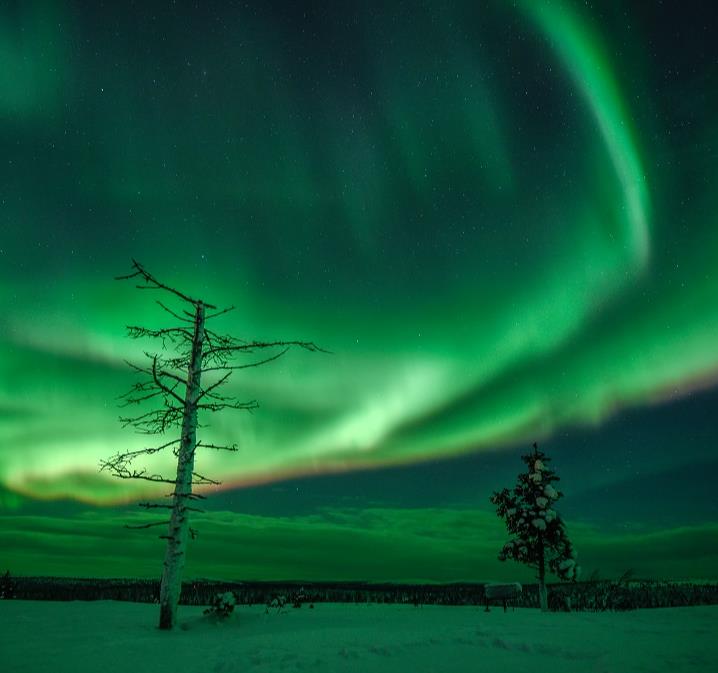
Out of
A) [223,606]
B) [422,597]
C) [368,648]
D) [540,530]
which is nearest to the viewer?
[368,648]

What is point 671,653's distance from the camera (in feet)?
32.9

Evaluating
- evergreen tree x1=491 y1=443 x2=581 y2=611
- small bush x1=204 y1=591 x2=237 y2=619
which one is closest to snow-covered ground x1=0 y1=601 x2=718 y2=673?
small bush x1=204 y1=591 x2=237 y2=619

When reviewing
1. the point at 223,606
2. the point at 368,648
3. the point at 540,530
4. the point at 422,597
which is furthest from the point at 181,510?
the point at 422,597

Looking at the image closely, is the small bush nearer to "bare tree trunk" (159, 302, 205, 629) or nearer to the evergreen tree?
"bare tree trunk" (159, 302, 205, 629)

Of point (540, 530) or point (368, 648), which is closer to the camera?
point (368, 648)

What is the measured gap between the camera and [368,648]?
10172 mm

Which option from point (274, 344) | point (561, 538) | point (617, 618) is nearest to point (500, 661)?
point (617, 618)

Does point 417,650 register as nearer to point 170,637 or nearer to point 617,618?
point 170,637

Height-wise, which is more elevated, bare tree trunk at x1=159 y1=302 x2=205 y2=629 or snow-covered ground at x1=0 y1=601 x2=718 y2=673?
bare tree trunk at x1=159 y1=302 x2=205 y2=629

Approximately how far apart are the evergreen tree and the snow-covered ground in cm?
1805

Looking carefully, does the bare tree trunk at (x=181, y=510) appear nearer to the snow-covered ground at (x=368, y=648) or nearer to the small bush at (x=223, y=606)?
the snow-covered ground at (x=368, y=648)

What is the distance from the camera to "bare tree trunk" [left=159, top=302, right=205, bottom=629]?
50.5 feet

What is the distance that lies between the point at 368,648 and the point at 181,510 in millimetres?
7857

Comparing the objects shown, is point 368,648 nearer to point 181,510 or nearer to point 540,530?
point 181,510
